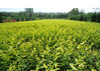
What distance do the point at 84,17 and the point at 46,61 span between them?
1026 inches

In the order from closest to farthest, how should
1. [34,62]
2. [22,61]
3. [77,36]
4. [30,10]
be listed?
[22,61]
[34,62]
[77,36]
[30,10]

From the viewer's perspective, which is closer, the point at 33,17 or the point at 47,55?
the point at 47,55

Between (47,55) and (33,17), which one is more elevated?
(33,17)

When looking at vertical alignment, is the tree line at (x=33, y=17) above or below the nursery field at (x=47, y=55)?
above

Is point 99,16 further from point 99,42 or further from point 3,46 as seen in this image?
point 3,46

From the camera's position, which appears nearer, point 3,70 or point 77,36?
point 3,70

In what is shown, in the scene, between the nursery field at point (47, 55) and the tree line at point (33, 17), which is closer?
the nursery field at point (47, 55)

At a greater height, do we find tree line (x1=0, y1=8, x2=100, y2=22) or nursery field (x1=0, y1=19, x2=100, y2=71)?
tree line (x1=0, y1=8, x2=100, y2=22)

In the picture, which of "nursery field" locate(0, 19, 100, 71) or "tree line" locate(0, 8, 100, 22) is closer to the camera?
"nursery field" locate(0, 19, 100, 71)

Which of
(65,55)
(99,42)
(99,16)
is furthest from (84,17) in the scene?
(65,55)

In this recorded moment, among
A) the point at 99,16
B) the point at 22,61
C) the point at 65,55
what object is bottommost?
the point at 22,61

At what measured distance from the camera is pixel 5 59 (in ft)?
5.36

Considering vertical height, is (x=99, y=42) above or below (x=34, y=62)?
above

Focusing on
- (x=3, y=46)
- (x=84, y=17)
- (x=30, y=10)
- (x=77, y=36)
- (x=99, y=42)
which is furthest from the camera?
(x=30, y=10)
